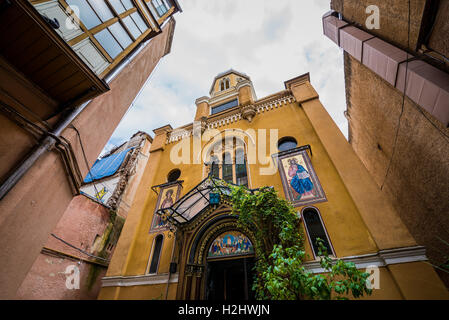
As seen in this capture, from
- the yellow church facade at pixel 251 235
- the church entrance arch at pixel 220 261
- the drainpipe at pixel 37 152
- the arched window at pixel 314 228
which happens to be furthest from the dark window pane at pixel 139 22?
the arched window at pixel 314 228

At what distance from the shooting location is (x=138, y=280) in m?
7.26

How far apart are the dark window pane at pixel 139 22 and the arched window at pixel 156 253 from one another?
856cm

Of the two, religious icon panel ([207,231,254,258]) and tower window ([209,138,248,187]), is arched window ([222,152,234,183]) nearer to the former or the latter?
tower window ([209,138,248,187])

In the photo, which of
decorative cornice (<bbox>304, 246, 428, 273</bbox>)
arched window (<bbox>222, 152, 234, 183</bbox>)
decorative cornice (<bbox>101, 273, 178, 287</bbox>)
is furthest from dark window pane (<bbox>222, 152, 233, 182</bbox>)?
decorative cornice (<bbox>304, 246, 428, 273</bbox>)

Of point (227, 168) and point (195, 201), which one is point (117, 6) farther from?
point (227, 168)

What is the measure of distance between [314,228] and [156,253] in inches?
Answer: 247

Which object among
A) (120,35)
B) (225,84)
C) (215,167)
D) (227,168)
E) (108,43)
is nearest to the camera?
(108,43)

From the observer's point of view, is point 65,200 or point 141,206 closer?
point 65,200

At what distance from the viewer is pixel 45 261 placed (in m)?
7.70

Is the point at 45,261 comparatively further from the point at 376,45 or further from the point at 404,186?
the point at 404,186

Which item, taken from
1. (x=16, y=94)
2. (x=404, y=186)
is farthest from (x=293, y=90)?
(x=16, y=94)

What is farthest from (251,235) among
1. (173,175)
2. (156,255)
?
(173,175)
